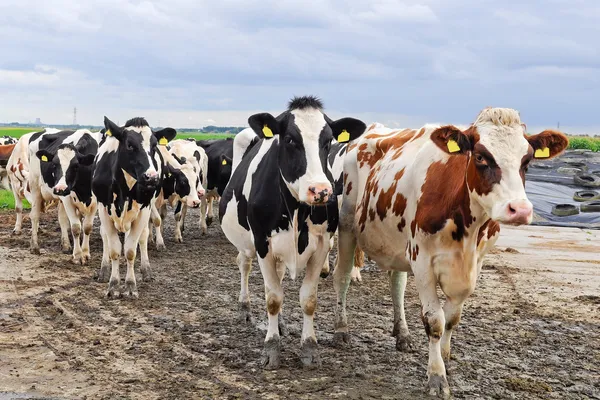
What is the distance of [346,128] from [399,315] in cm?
200

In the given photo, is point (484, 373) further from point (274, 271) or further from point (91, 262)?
point (91, 262)

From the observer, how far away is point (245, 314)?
757cm

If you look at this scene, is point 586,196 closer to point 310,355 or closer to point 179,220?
point 179,220

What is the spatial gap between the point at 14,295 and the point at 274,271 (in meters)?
4.41

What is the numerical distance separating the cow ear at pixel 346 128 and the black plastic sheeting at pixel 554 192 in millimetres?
11366

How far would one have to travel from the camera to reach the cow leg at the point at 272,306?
5977 millimetres

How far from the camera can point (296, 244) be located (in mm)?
5875

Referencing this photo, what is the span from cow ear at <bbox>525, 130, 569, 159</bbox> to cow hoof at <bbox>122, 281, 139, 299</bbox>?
5.72 m

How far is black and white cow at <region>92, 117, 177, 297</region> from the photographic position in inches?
340

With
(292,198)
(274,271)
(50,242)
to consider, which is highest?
(292,198)

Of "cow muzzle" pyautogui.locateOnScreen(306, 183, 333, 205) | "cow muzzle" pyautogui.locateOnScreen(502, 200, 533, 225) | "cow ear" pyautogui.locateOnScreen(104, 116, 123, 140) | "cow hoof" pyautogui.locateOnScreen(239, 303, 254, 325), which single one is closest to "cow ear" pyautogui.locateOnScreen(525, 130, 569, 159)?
"cow muzzle" pyautogui.locateOnScreen(502, 200, 533, 225)

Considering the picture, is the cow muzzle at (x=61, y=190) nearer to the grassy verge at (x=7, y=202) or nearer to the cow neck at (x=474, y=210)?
the cow neck at (x=474, y=210)

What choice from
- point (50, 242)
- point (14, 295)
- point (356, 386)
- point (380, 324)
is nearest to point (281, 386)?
point (356, 386)

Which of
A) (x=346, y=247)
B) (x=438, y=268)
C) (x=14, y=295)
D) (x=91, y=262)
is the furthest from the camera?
(x=91, y=262)
